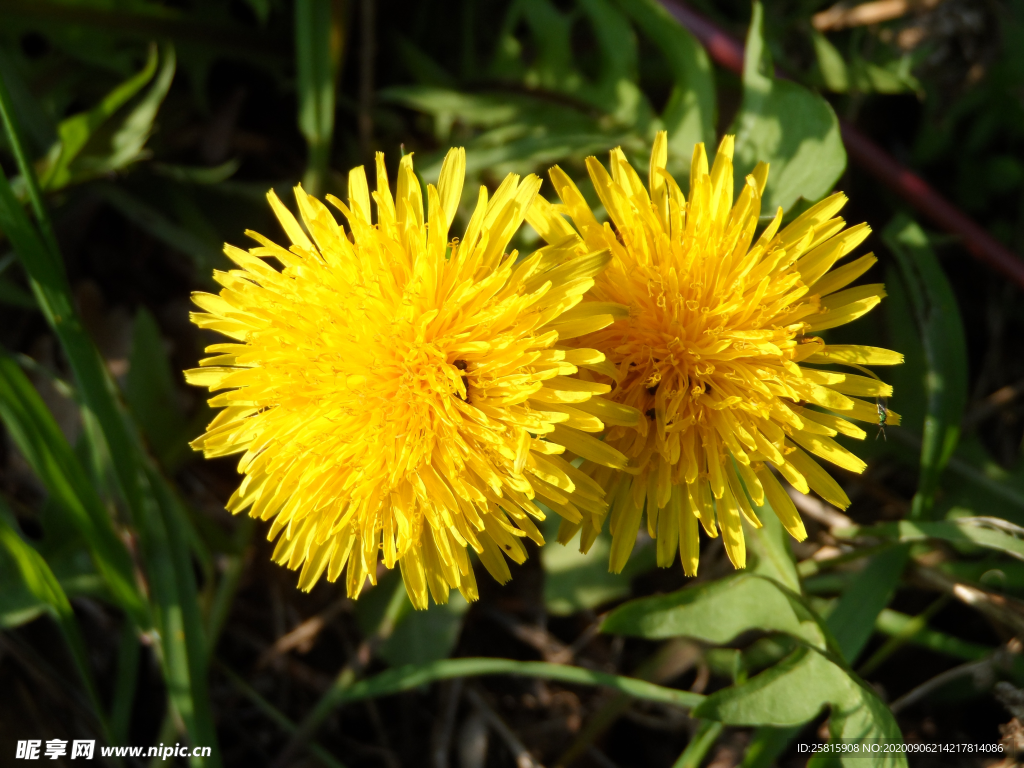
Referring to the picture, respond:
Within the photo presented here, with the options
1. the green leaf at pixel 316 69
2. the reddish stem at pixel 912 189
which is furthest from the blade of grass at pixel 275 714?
the reddish stem at pixel 912 189

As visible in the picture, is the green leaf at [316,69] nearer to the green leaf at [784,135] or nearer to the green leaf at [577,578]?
the green leaf at [784,135]

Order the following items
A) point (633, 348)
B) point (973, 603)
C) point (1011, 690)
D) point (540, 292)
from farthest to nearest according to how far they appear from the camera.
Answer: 1. point (973, 603)
2. point (1011, 690)
3. point (633, 348)
4. point (540, 292)

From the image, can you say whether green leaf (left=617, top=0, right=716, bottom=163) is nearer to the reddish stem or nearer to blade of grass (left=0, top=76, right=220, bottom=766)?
the reddish stem

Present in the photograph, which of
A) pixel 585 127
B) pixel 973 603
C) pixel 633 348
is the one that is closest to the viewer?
pixel 633 348

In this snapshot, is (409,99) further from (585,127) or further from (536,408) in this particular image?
(536,408)

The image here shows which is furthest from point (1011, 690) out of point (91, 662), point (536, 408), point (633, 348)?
point (91, 662)

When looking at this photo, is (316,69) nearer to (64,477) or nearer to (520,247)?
(520,247)

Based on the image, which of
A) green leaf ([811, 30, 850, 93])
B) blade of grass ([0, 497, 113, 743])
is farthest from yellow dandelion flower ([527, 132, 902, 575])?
blade of grass ([0, 497, 113, 743])

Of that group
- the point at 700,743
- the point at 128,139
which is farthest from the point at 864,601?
the point at 128,139
